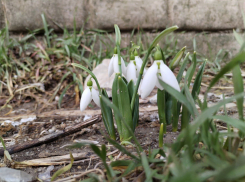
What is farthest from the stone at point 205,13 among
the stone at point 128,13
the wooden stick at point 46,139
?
the wooden stick at point 46,139

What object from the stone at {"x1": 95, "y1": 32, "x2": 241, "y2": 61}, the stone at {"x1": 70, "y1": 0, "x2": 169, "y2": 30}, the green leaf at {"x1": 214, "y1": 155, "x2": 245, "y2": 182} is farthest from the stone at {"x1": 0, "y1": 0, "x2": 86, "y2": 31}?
the green leaf at {"x1": 214, "y1": 155, "x2": 245, "y2": 182}

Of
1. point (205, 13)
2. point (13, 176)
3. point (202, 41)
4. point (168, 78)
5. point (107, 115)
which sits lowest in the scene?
point (13, 176)

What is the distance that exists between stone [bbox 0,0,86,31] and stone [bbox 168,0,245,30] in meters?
1.06

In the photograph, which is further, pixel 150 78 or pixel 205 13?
pixel 205 13

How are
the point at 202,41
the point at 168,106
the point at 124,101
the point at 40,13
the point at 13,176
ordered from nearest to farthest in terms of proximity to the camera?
the point at 13,176, the point at 124,101, the point at 168,106, the point at 40,13, the point at 202,41

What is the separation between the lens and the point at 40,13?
265 cm

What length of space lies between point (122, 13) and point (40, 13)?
91cm

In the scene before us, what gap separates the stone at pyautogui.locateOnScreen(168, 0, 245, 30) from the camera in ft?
8.74

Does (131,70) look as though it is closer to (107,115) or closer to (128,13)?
(107,115)

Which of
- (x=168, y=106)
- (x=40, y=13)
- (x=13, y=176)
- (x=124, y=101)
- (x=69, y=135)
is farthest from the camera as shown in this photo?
(x=40, y=13)

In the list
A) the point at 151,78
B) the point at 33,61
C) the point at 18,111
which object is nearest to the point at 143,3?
the point at 33,61

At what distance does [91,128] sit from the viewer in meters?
1.37

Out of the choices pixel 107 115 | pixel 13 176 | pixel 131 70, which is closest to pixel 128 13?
pixel 131 70

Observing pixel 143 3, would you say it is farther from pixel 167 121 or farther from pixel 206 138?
pixel 206 138
